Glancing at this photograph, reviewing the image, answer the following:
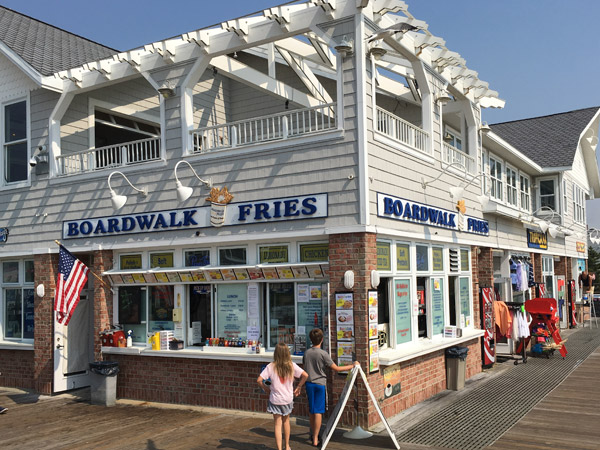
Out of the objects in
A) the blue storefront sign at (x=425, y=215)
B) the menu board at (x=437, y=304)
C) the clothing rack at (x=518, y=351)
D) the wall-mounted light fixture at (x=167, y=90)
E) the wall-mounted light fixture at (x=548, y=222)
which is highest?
the wall-mounted light fixture at (x=167, y=90)

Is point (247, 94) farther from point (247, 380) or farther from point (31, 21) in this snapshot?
point (247, 380)

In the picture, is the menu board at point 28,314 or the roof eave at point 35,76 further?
the menu board at point 28,314

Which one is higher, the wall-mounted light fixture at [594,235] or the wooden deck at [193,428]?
the wall-mounted light fixture at [594,235]

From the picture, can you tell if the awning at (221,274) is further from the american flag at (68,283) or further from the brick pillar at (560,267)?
the brick pillar at (560,267)

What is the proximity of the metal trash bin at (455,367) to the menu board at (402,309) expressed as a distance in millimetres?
1594

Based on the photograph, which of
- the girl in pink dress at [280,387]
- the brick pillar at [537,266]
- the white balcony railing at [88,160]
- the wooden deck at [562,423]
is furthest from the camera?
the brick pillar at [537,266]

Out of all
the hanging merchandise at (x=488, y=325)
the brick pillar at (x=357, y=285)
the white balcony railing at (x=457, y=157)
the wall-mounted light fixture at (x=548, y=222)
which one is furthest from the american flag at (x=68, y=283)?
the wall-mounted light fixture at (x=548, y=222)

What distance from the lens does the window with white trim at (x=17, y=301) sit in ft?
45.4

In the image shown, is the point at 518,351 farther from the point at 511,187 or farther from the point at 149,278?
the point at 149,278

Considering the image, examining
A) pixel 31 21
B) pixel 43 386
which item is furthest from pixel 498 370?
pixel 31 21

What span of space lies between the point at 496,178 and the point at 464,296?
585cm

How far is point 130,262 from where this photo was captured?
12180mm

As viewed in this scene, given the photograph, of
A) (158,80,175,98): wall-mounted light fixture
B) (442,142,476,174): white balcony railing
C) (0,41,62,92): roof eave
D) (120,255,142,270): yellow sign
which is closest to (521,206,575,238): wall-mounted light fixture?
(442,142,476,174): white balcony railing

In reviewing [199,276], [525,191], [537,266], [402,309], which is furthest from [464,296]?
[525,191]
